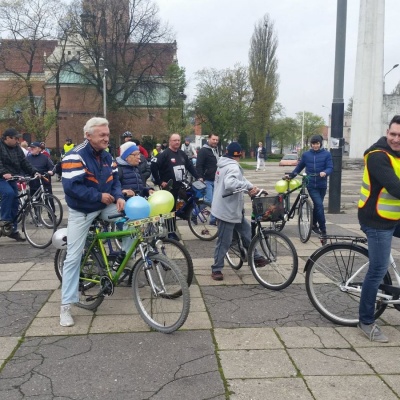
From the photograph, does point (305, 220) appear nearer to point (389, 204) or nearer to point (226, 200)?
point (226, 200)

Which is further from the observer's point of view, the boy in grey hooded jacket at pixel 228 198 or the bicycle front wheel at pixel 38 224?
the bicycle front wheel at pixel 38 224

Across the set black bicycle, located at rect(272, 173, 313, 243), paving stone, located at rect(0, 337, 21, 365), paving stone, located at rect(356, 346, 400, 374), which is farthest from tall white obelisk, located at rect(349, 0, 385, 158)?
paving stone, located at rect(0, 337, 21, 365)

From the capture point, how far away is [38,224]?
7969 mm

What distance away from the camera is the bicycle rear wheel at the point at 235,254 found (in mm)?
5937

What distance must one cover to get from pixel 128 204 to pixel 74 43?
42.8 meters

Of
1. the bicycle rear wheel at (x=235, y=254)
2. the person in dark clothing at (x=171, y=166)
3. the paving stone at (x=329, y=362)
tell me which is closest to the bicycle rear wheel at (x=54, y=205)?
the person in dark clothing at (x=171, y=166)

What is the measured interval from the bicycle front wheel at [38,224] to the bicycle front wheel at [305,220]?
426 cm

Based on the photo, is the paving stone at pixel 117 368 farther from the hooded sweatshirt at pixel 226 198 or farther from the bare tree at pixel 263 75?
the bare tree at pixel 263 75

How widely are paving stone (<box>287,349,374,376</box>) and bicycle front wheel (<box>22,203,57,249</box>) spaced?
5.29 metres

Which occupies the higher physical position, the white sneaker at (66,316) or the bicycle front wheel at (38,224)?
the bicycle front wheel at (38,224)

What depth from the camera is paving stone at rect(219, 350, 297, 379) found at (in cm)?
340

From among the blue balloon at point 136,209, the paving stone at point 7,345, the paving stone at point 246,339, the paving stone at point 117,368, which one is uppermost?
the blue balloon at point 136,209

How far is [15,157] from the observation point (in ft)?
26.4

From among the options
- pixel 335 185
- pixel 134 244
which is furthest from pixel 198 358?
pixel 335 185
